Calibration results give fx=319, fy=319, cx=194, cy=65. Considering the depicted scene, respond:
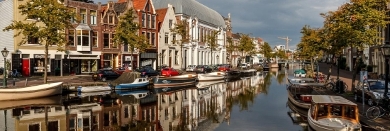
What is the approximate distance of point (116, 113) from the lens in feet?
69.5

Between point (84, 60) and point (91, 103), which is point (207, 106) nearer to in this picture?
point (91, 103)

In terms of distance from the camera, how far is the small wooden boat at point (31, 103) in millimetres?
23281

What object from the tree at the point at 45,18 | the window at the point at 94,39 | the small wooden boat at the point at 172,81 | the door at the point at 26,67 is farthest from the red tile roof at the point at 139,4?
the tree at the point at 45,18

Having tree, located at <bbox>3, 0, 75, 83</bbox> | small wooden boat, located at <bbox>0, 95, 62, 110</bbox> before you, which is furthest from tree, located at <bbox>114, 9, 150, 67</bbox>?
small wooden boat, located at <bbox>0, 95, 62, 110</bbox>

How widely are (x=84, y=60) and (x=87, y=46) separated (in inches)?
95.7

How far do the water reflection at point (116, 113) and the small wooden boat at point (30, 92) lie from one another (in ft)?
2.01

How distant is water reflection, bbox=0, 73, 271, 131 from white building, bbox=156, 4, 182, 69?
3245 cm

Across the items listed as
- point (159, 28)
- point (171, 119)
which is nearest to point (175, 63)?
point (159, 28)

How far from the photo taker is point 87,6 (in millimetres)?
47719

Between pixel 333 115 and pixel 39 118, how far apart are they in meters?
16.5

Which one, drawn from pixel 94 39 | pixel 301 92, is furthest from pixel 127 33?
pixel 301 92

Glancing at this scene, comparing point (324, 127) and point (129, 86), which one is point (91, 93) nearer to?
point (129, 86)

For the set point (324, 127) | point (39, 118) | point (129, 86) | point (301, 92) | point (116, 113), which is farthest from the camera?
point (129, 86)

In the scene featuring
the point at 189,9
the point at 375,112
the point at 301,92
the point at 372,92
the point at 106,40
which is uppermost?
the point at 189,9
